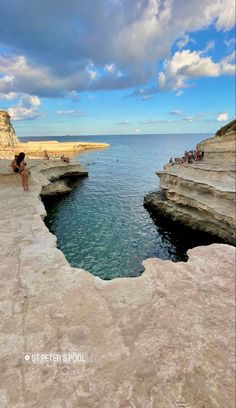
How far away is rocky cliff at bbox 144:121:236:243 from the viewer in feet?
58.0

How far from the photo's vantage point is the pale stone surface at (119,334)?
401 centimetres

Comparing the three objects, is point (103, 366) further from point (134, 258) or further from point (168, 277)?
point (134, 258)

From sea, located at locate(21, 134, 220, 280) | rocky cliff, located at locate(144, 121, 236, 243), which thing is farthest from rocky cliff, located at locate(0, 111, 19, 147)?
rocky cliff, located at locate(144, 121, 236, 243)

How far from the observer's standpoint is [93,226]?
67.4 ft

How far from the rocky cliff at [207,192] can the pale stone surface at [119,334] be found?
10403 millimetres

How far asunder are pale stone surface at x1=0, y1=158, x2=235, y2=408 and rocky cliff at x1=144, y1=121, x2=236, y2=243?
10.4 metres

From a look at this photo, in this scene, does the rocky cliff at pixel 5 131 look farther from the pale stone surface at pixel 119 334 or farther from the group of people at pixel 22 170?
the pale stone surface at pixel 119 334

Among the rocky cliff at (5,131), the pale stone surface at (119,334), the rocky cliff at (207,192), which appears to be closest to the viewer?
the pale stone surface at (119,334)

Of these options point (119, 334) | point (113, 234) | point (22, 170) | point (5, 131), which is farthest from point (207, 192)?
point (5, 131)

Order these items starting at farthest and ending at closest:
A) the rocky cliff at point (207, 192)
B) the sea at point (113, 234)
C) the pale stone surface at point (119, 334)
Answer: the rocky cliff at point (207, 192)
the sea at point (113, 234)
the pale stone surface at point (119, 334)

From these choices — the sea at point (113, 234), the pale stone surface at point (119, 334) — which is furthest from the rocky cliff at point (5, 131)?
the pale stone surface at point (119, 334)

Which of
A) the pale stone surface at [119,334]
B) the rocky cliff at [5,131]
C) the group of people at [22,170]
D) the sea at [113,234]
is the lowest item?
the sea at [113,234]

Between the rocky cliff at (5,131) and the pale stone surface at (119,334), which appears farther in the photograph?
the rocky cliff at (5,131)

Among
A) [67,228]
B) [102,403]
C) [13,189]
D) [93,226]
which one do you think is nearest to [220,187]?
[93,226]
